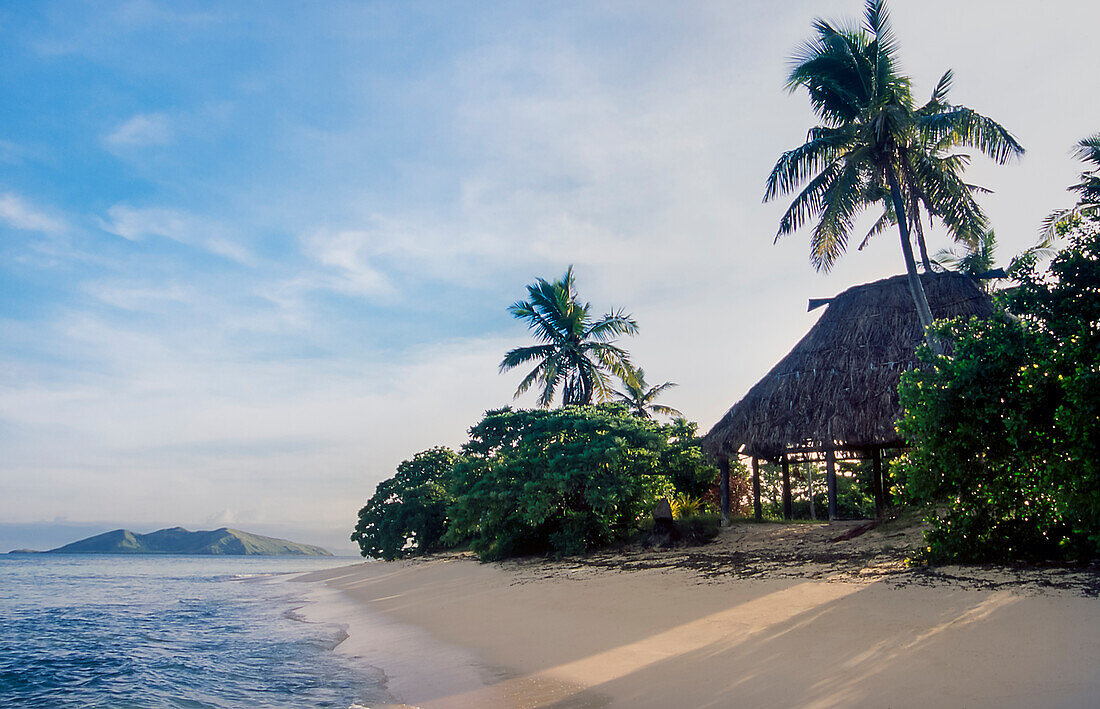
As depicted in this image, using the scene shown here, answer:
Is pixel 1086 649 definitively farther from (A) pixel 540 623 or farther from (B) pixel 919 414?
(A) pixel 540 623

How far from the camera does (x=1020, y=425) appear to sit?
7137mm

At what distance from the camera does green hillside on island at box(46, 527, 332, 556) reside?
4599 inches

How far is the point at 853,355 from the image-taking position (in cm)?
1536

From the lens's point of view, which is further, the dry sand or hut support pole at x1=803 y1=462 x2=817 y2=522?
hut support pole at x1=803 y1=462 x2=817 y2=522

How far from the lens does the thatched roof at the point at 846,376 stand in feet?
46.0

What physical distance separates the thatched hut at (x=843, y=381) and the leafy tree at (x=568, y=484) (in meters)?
2.21

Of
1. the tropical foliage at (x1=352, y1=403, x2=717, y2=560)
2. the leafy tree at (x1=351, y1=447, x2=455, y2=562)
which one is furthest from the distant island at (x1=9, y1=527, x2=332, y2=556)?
the tropical foliage at (x1=352, y1=403, x2=717, y2=560)

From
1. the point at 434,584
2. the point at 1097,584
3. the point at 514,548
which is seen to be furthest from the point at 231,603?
the point at 1097,584

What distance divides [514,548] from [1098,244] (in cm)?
1394

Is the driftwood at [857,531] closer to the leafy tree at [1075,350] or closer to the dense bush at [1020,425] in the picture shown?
the dense bush at [1020,425]

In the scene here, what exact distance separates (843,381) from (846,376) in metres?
0.16

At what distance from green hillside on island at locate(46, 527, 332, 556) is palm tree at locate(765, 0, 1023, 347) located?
414ft

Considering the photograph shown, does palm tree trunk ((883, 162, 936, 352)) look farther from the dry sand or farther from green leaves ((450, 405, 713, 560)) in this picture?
green leaves ((450, 405, 713, 560))

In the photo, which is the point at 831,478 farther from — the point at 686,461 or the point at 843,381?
the point at 686,461
